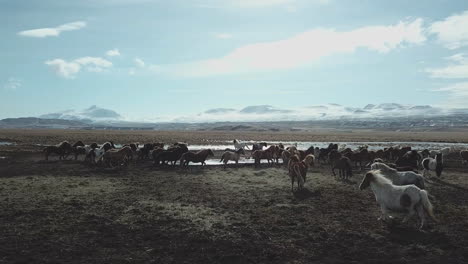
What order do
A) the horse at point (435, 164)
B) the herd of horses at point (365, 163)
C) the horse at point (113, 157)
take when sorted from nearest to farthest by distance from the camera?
1. the herd of horses at point (365, 163)
2. the horse at point (435, 164)
3. the horse at point (113, 157)

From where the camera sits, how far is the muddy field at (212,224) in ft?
26.2

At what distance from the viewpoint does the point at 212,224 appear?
10242 mm

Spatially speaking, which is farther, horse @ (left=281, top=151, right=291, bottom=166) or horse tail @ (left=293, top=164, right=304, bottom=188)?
horse @ (left=281, top=151, right=291, bottom=166)

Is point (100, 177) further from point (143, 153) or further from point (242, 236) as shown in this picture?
point (242, 236)

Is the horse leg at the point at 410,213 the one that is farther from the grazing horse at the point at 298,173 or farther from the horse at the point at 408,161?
the horse at the point at 408,161

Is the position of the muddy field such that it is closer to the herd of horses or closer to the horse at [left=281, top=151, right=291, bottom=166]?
the herd of horses

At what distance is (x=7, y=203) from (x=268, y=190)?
9082mm

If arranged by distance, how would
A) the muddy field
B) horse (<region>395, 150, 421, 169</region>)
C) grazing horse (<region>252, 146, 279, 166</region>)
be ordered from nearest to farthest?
the muddy field, horse (<region>395, 150, 421, 169</region>), grazing horse (<region>252, 146, 279, 166</region>)

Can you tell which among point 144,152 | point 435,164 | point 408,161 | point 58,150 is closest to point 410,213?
point 435,164

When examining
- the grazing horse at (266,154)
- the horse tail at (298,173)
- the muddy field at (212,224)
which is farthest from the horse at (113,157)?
the horse tail at (298,173)

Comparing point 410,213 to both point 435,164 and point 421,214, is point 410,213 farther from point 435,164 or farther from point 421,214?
point 435,164

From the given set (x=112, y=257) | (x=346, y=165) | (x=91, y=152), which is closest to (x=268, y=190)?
(x=346, y=165)

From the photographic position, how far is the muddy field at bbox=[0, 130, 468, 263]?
8.00 m

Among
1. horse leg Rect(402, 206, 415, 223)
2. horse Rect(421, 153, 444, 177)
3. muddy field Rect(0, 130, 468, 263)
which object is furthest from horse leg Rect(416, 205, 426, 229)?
horse Rect(421, 153, 444, 177)
